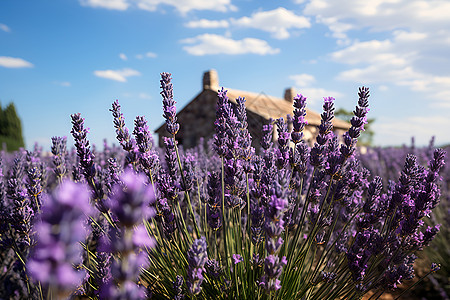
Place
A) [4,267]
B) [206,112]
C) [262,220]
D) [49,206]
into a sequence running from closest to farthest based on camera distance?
[49,206], [262,220], [4,267], [206,112]

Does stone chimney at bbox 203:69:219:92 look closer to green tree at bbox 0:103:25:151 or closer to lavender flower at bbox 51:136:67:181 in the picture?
lavender flower at bbox 51:136:67:181

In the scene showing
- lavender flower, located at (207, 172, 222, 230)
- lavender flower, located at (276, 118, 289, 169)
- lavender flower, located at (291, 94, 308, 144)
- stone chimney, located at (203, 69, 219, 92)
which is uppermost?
stone chimney, located at (203, 69, 219, 92)

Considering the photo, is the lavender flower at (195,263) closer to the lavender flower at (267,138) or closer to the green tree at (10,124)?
the lavender flower at (267,138)

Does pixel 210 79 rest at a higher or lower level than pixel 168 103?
higher

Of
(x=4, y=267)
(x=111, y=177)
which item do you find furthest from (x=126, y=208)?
(x=4, y=267)

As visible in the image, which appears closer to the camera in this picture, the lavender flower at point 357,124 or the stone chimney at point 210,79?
the lavender flower at point 357,124

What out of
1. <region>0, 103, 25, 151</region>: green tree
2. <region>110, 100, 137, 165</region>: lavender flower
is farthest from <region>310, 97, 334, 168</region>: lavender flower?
<region>0, 103, 25, 151</region>: green tree

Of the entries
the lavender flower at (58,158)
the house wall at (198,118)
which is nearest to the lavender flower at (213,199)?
the lavender flower at (58,158)

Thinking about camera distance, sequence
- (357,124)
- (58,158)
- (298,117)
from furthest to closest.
A: (58,158)
(298,117)
(357,124)

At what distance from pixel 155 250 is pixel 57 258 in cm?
162

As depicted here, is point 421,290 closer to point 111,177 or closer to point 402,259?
point 402,259

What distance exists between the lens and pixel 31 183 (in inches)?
79.7

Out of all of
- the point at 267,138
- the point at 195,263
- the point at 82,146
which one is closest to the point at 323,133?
the point at 267,138

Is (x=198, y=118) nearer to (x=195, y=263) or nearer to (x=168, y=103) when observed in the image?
(x=168, y=103)
